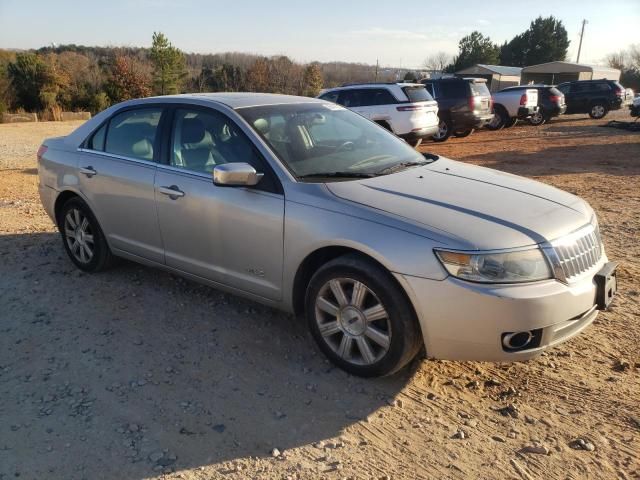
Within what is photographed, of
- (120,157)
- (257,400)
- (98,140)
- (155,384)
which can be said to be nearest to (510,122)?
(98,140)

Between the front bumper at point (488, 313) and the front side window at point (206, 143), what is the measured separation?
1520 millimetres

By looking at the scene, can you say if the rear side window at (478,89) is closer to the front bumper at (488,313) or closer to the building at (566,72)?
the front bumper at (488,313)

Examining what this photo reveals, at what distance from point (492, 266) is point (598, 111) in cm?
2561

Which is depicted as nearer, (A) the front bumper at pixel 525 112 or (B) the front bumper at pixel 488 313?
(B) the front bumper at pixel 488 313

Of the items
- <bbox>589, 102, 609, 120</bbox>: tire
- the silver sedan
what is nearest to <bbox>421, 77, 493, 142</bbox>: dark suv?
<bbox>589, 102, 609, 120</bbox>: tire

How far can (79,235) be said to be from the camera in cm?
497

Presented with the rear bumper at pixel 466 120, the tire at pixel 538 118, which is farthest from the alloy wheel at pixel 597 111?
the rear bumper at pixel 466 120

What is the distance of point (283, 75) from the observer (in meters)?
53.8

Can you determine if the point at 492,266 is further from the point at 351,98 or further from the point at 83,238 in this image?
the point at 351,98

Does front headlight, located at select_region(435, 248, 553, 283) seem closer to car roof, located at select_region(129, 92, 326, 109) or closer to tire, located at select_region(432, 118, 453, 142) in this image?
car roof, located at select_region(129, 92, 326, 109)

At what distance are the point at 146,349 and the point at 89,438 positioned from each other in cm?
93

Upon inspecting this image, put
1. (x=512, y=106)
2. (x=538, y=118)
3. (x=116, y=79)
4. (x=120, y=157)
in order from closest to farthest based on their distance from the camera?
(x=120, y=157), (x=512, y=106), (x=538, y=118), (x=116, y=79)

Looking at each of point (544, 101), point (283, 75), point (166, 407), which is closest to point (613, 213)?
point (166, 407)

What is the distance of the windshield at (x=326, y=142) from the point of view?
12.1 feet
